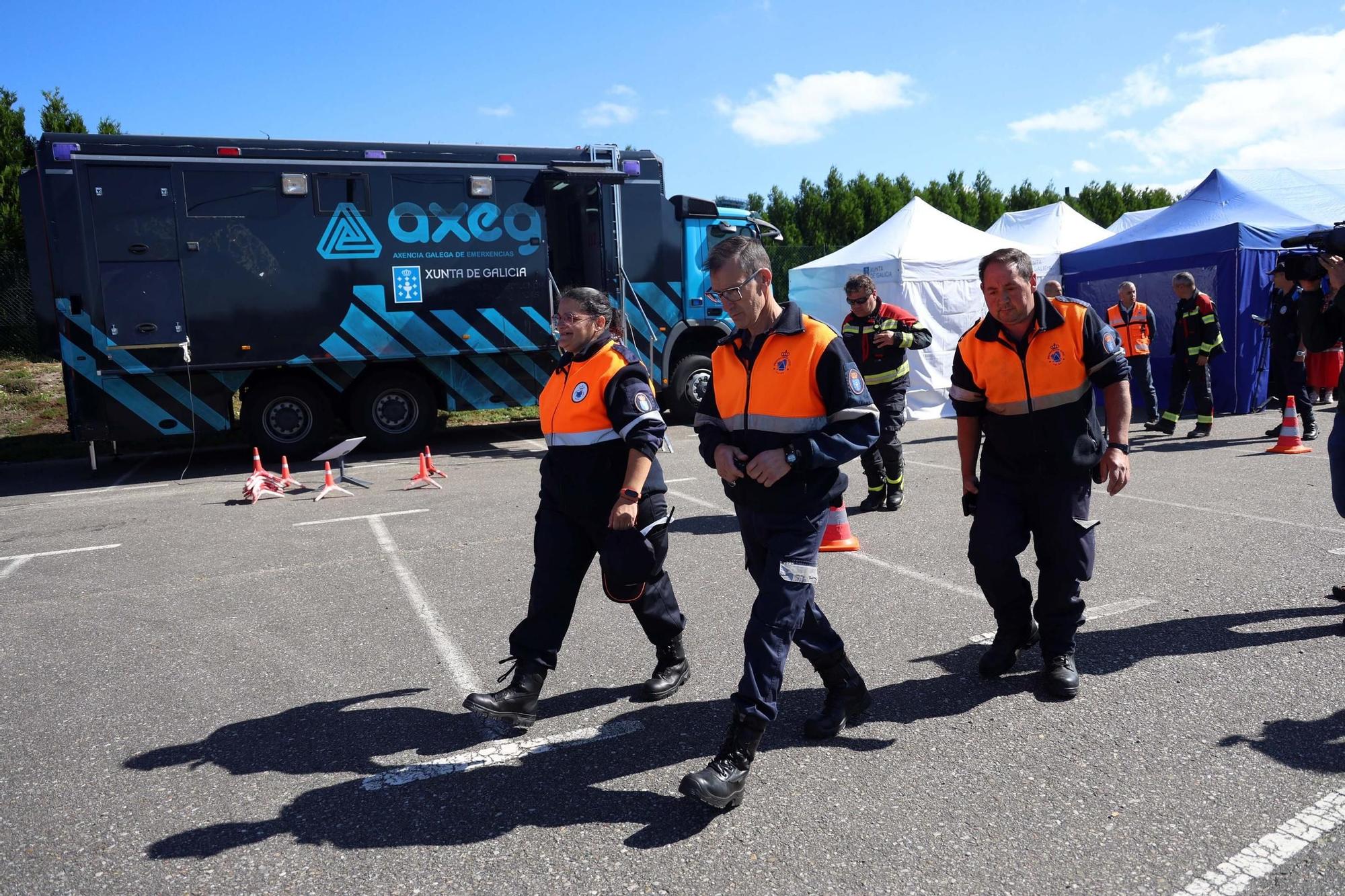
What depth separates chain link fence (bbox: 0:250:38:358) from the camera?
55.5 ft

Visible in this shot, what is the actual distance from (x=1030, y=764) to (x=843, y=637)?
141 cm

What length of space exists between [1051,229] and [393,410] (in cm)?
1312

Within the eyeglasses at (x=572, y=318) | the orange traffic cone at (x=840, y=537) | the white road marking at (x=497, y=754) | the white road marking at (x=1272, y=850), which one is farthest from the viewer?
the orange traffic cone at (x=840, y=537)

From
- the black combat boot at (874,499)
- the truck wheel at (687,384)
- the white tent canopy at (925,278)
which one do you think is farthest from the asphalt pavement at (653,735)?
the white tent canopy at (925,278)

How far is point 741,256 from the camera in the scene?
3088 millimetres

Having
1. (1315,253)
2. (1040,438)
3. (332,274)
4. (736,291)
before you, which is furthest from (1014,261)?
(332,274)

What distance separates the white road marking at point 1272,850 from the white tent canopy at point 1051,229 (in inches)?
625

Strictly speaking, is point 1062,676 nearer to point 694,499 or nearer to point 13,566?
point 694,499

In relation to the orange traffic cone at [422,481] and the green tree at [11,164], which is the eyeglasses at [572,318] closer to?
the orange traffic cone at [422,481]

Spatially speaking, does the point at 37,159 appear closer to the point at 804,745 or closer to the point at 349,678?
the point at 349,678

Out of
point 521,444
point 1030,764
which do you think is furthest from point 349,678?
point 521,444

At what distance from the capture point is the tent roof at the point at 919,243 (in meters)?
13.5

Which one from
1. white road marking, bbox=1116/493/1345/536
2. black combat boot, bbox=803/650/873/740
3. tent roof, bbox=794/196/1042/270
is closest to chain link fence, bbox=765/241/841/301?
tent roof, bbox=794/196/1042/270

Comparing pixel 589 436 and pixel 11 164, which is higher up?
pixel 11 164
